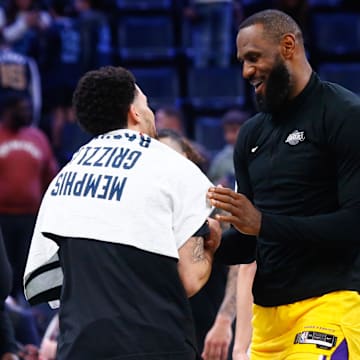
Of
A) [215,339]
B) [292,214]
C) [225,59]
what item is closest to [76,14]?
[225,59]

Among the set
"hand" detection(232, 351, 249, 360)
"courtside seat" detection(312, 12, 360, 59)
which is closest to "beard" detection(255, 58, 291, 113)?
"hand" detection(232, 351, 249, 360)

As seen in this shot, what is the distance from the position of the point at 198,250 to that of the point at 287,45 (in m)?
1.05

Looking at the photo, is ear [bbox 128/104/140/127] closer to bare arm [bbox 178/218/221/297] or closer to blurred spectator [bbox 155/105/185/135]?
bare arm [bbox 178/218/221/297]

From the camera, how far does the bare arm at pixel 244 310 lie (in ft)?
16.6

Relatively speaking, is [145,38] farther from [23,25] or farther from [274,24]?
[274,24]

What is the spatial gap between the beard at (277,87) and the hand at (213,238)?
1.89 ft

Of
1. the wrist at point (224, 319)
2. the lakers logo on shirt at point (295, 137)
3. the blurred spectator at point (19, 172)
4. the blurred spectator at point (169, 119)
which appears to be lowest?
the blurred spectator at point (19, 172)

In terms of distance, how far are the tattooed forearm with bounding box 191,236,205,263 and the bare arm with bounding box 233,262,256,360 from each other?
89 centimetres

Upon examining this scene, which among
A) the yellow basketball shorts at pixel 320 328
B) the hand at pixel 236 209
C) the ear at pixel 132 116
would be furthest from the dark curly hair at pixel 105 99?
the yellow basketball shorts at pixel 320 328

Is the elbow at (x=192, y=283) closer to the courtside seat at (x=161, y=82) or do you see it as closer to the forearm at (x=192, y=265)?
the forearm at (x=192, y=265)

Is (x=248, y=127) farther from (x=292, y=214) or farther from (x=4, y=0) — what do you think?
(x=4, y=0)

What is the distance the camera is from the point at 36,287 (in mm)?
4352

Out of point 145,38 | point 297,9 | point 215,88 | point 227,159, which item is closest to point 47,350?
point 227,159

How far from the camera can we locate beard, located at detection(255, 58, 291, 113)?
4617 millimetres
